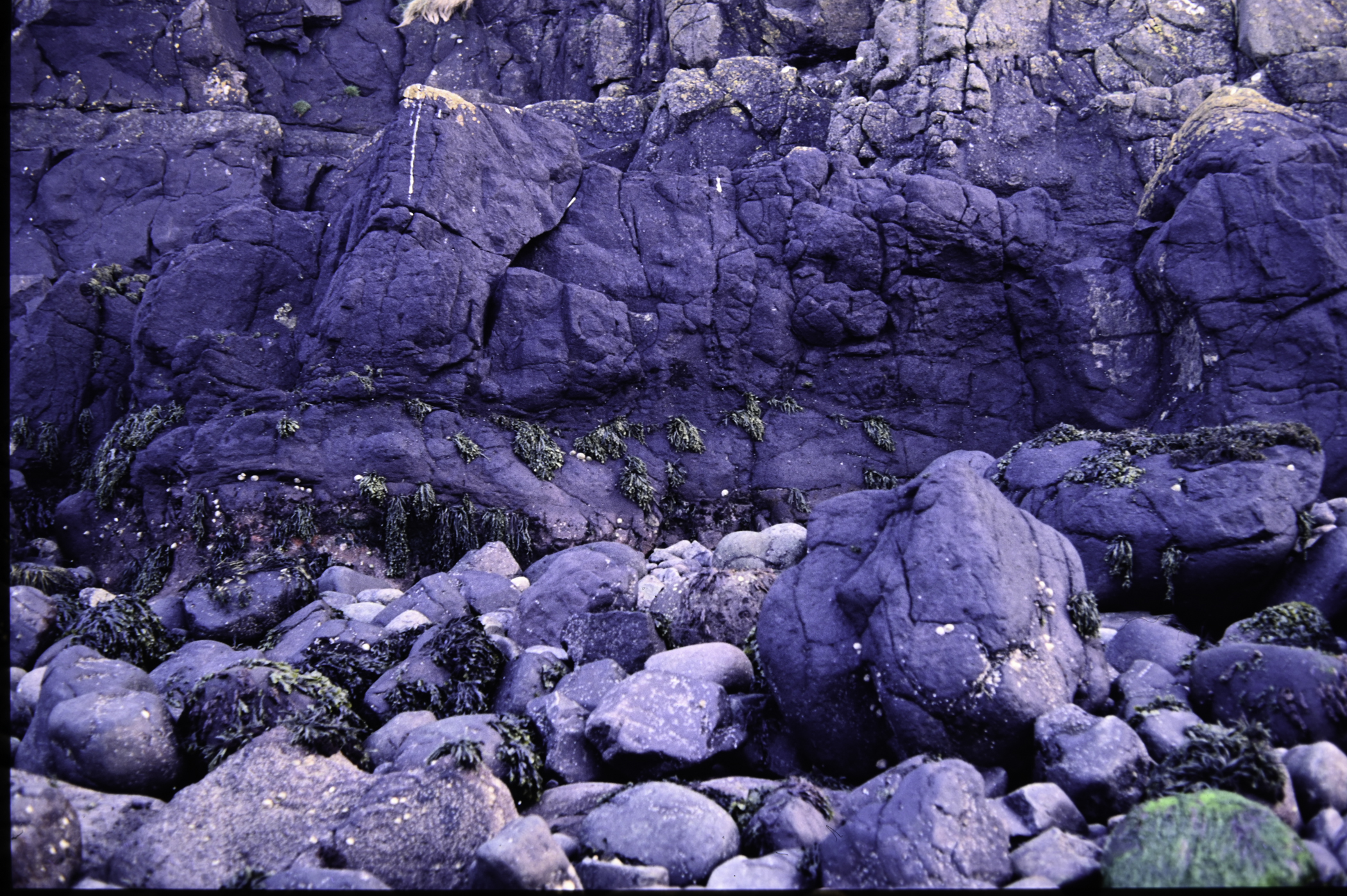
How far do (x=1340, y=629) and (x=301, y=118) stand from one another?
22.5 metres

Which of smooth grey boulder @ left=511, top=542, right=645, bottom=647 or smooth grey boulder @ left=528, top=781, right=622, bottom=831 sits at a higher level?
smooth grey boulder @ left=528, top=781, right=622, bottom=831

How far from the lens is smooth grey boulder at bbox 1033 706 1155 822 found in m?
4.33

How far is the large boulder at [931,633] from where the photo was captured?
483 cm

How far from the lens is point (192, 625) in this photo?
841 centimetres

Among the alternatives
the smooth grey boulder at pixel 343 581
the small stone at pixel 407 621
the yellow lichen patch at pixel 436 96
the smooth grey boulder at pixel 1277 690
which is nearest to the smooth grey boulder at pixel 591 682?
the small stone at pixel 407 621

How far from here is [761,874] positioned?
398 centimetres

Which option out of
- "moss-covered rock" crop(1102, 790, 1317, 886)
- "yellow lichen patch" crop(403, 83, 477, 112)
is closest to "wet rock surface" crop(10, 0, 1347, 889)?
"moss-covered rock" crop(1102, 790, 1317, 886)

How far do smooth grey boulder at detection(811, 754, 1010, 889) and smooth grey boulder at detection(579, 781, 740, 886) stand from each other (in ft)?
1.92

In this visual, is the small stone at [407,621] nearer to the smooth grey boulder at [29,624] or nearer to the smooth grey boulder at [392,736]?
the smooth grey boulder at [392,736]

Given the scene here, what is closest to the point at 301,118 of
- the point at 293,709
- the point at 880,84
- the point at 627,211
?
the point at 627,211

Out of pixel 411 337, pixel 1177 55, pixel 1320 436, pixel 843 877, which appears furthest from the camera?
pixel 1177 55

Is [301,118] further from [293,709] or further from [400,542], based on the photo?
[293,709]

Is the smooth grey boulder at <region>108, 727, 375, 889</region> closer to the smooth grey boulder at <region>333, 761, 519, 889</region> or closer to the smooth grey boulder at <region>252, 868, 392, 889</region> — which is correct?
the smooth grey boulder at <region>333, 761, 519, 889</region>

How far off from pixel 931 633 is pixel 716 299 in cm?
893
